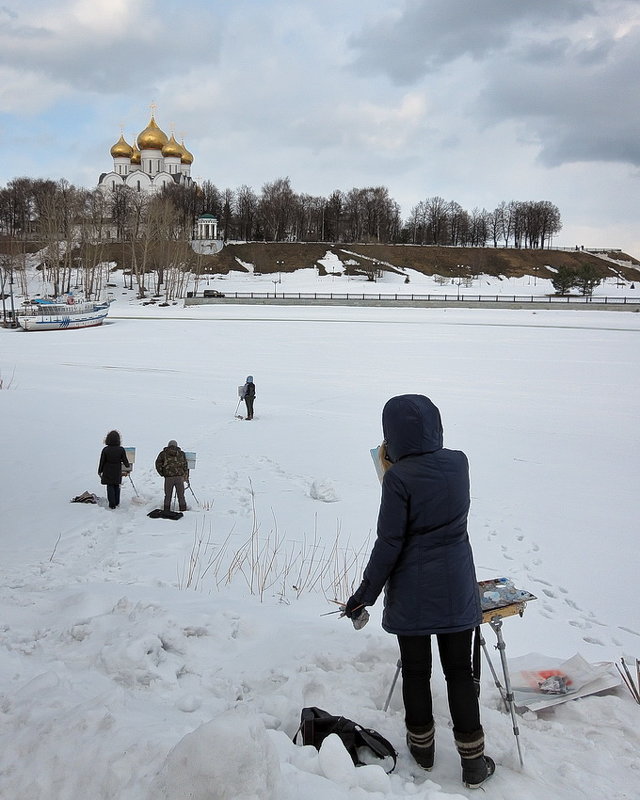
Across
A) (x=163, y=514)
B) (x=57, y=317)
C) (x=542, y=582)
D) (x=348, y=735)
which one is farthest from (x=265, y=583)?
(x=57, y=317)

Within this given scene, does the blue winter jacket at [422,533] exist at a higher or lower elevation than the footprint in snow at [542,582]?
higher

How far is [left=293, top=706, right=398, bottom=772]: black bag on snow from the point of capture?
3225mm

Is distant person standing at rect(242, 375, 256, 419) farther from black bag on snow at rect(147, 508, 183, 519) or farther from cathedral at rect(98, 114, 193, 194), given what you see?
cathedral at rect(98, 114, 193, 194)

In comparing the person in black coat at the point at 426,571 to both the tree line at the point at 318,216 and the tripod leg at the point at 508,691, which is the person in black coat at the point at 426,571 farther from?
the tree line at the point at 318,216

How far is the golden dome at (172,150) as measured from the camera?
10519cm

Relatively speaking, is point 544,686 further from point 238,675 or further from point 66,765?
point 66,765

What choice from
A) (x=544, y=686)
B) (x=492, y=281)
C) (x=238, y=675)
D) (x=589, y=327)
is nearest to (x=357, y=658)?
(x=238, y=675)

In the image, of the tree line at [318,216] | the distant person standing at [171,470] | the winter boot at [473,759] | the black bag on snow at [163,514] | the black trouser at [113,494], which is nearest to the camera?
the winter boot at [473,759]

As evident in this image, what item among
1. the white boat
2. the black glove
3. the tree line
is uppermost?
the tree line

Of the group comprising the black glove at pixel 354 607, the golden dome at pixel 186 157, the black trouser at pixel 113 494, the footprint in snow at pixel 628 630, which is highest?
the golden dome at pixel 186 157

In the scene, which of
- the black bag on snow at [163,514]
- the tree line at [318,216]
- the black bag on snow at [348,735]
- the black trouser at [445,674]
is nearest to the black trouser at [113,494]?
the black bag on snow at [163,514]

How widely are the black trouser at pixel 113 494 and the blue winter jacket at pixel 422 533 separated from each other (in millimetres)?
6483

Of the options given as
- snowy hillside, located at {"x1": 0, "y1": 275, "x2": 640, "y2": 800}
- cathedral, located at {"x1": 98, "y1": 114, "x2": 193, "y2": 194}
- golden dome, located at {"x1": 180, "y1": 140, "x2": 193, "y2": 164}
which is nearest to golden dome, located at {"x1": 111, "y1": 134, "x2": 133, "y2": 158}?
cathedral, located at {"x1": 98, "y1": 114, "x2": 193, "y2": 194}

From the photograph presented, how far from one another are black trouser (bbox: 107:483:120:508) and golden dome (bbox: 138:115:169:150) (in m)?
108
